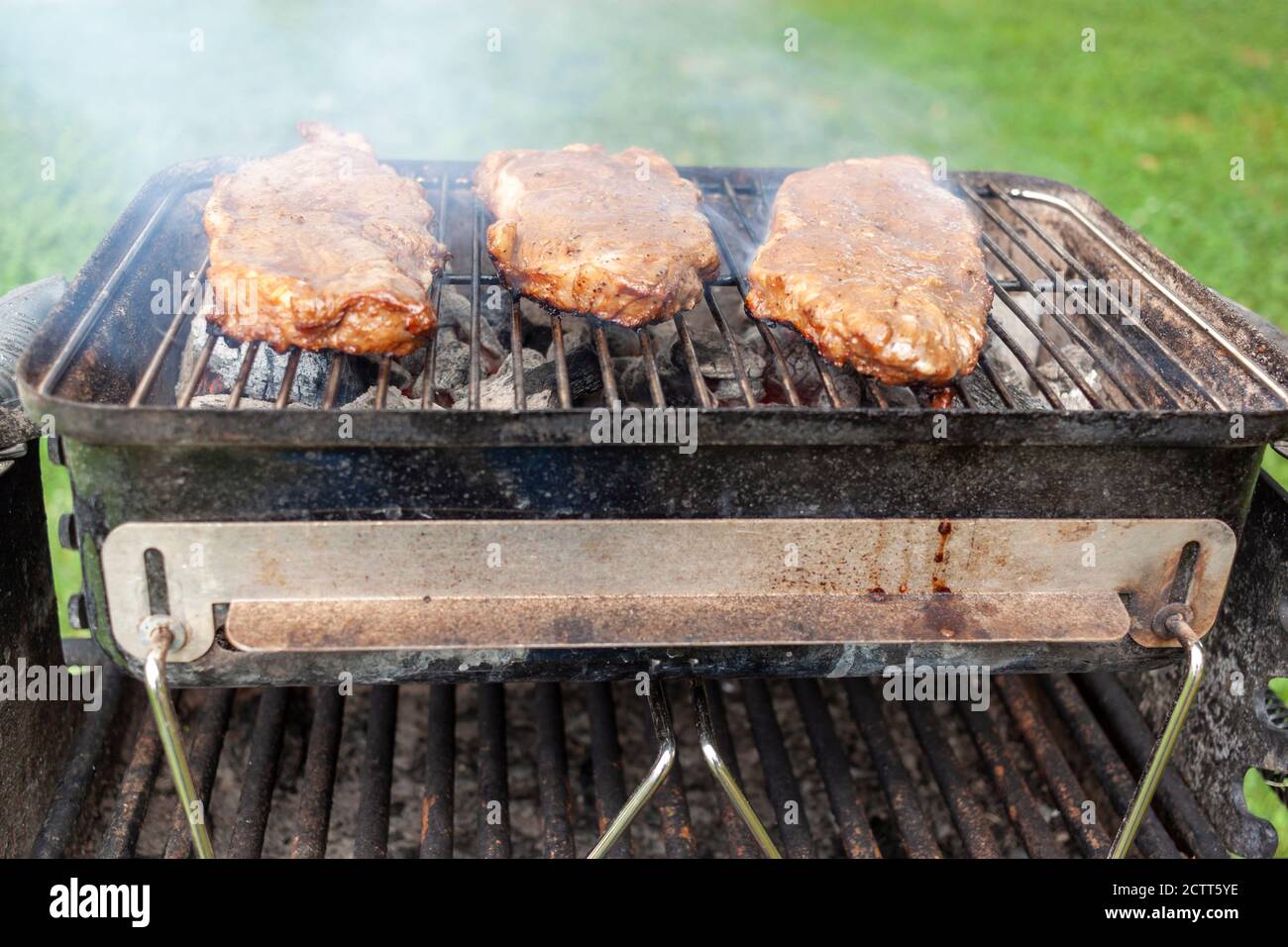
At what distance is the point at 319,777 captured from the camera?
2.90 meters

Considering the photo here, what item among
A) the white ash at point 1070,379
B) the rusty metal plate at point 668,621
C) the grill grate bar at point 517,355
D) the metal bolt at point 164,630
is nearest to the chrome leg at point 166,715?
the metal bolt at point 164,630

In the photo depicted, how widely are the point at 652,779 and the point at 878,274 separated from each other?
1.23m

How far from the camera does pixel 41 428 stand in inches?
92.7

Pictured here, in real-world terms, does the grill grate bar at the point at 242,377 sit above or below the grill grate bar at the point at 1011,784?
above

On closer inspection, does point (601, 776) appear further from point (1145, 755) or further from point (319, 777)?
point (1145, 755)

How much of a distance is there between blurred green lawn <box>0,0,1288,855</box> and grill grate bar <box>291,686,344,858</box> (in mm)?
2348

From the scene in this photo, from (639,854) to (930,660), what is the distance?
4.28ft

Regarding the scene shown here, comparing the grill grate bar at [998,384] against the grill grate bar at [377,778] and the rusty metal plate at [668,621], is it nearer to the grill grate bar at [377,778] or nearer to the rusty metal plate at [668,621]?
the rusty metal plate at [668,621]

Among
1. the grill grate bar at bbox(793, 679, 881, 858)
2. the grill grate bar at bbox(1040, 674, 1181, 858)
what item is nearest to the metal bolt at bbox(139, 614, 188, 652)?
the grill grate bar at bbox(793, 679, 881, 858)

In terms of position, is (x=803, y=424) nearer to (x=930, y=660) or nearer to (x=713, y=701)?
(x=930, y=660)

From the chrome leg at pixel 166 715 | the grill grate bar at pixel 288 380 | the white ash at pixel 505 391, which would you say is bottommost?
the chrome leg at pixel 166 715

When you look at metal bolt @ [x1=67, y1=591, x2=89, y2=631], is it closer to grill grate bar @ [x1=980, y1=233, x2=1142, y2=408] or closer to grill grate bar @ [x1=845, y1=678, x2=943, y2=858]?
grill grate bar @ [x1=845, y1=678, x2=943, y2=858]

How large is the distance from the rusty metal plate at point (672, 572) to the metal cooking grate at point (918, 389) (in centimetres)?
26

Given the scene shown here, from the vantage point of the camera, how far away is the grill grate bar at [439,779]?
9.00 ft
